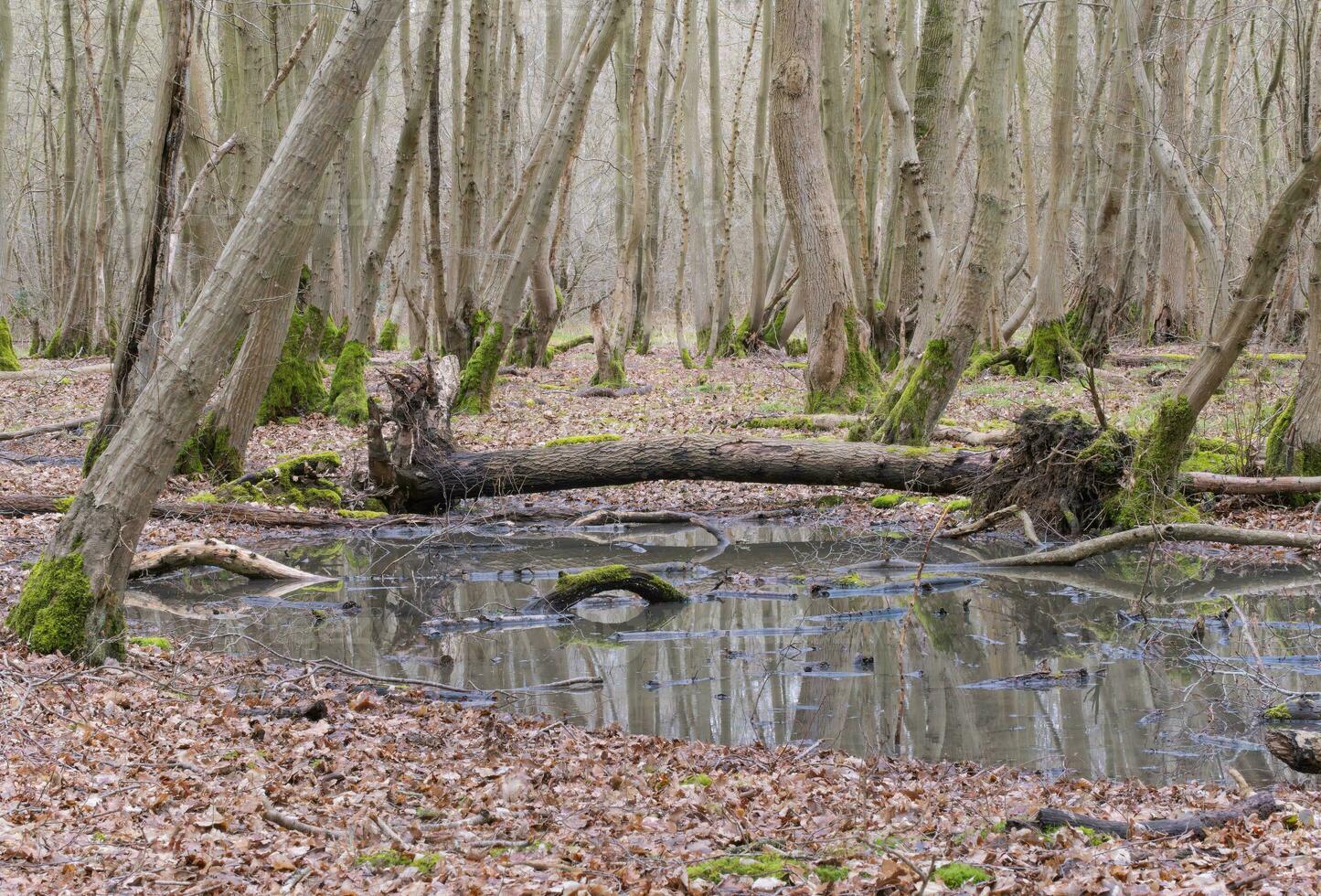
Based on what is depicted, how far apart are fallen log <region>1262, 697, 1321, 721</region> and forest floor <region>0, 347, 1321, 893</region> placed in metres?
1.22

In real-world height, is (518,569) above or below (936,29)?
below

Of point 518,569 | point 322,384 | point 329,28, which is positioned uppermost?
point 329,28

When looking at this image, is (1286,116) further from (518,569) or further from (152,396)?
(152,396)

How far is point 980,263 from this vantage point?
37.8 feet

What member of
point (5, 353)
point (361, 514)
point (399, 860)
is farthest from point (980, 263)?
point (5, 353)

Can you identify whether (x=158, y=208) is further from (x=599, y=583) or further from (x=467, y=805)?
(x=467, y=805)

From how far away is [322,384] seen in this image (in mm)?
17688

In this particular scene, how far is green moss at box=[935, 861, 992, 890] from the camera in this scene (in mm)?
3369

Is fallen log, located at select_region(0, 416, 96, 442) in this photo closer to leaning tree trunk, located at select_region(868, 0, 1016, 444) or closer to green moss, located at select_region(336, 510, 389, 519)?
green moss, located at select_region(336, 510, 389, 519)

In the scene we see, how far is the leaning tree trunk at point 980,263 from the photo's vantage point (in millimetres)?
11562

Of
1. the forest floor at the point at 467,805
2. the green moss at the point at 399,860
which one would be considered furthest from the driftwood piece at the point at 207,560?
the green moss at the point at 399,860

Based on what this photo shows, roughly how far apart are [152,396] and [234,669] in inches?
69.6

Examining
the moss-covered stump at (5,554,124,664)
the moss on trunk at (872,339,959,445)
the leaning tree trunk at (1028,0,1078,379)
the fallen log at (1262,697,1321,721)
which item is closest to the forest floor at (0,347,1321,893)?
the moss-covered stump at (5,554,124,664)

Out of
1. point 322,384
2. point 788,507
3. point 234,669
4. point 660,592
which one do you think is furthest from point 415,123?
point 234,669
